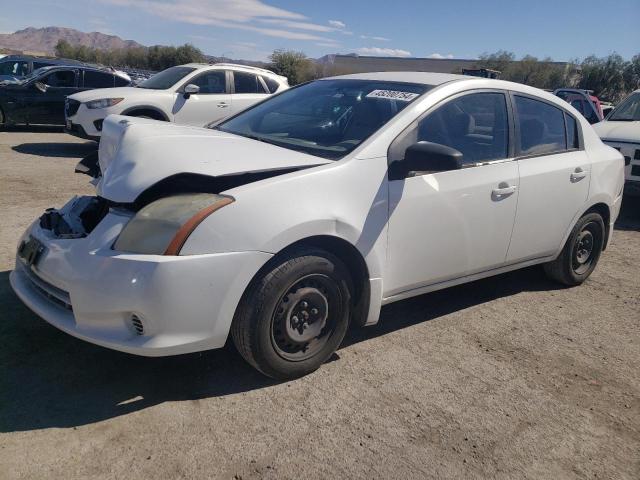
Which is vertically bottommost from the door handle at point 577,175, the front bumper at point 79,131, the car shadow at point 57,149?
the car shadow at point 57,149

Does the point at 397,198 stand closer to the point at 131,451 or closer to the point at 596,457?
the point at 596,457

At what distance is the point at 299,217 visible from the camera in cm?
300

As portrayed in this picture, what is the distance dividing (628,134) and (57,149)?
394 inches

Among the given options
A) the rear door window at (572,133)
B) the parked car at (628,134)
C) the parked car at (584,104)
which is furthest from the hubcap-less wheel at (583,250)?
the parked car at (584,104)

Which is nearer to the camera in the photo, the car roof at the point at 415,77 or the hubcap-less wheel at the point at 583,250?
the car roof at the point at 415,77

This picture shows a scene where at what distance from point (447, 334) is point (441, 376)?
0.62 metres

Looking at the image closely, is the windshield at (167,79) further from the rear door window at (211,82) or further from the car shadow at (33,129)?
the car shadow at (33,129)

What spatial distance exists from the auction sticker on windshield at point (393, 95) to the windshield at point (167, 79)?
7497 mm

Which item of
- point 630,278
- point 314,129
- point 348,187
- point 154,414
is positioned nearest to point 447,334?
point 348,187

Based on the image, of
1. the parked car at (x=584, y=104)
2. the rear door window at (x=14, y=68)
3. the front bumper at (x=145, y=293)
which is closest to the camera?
the front bumper at (x=145, y=293)

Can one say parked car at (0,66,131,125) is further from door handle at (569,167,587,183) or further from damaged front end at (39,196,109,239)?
door handle at (569,167,587,183)

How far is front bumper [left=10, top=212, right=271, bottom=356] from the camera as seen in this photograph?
8.87 ft

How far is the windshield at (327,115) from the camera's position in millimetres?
3623

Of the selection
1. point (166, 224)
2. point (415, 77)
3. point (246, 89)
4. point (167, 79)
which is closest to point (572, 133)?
point (415, 77)
